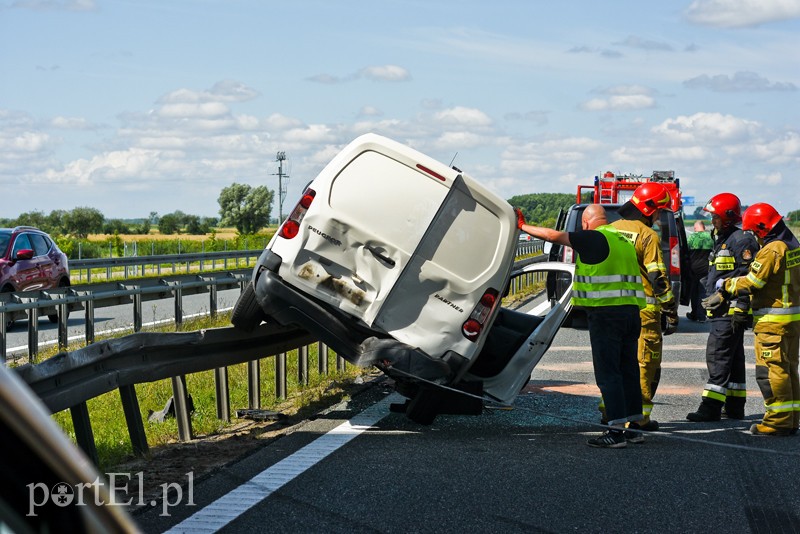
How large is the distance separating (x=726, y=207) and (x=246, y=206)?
425ft

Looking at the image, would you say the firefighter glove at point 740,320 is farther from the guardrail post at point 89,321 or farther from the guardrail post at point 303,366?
the guardrail post at point 89,321

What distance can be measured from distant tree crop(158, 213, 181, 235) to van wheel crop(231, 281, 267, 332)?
10826 cm

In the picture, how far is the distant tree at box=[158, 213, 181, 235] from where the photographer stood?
4594 inches

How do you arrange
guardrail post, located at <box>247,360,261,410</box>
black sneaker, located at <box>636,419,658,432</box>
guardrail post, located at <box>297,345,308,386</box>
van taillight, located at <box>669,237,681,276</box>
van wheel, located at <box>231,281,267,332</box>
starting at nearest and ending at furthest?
black sneaker, located at <box>636,419,658,432</box>
van wheel, located at <box>231,281,267,332</box>
guardrail post, located at <box>247,360,261,410</box>
guardrail post, located at <box>297,345,308,386</box>
van taillight, located at <box>669,237,681,276</box>

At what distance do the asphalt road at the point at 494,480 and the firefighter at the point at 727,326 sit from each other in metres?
0.20

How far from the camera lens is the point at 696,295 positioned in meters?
20.6

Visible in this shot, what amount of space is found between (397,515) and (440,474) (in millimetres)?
1151

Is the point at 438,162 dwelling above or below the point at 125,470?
above

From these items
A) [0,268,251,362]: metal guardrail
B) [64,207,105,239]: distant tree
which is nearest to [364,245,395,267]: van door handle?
[0,268,251,362]: metal guardrail

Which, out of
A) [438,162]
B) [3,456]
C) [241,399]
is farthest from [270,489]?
[3,456]

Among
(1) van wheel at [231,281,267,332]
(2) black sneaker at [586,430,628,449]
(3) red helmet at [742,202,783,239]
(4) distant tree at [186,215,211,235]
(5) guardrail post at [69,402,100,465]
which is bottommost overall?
(4) distant tree at [186,215,211,235]

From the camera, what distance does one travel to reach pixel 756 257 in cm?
938

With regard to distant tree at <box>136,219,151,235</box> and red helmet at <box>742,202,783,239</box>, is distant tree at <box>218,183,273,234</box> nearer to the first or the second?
distant tree at <box>136,219,151,235</box>

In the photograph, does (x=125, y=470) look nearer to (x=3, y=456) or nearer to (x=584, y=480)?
(x=584, y=480)
